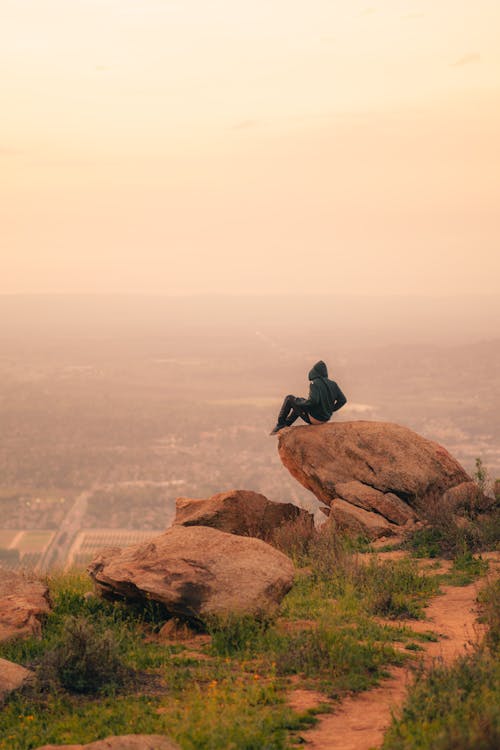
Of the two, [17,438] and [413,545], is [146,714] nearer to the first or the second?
[413,545]

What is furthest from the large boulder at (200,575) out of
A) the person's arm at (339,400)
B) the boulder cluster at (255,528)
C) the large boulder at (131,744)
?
the person's arm at (339,400)

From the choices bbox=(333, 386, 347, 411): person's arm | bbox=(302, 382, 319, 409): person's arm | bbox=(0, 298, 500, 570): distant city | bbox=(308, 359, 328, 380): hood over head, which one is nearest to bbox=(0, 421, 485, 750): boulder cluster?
bbox=(333, 386, 347, 411): person's arm

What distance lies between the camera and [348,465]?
2045cm

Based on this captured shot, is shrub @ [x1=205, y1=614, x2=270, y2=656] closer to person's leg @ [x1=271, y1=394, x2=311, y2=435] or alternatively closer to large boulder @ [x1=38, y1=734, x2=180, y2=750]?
large boulder @ [x1=38, y1=734, x2=180, y2=750]

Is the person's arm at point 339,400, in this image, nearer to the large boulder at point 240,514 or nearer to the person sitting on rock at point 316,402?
the person sitting on rock at point 316,402

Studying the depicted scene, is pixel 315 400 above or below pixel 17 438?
above

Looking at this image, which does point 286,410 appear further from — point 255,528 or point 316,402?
point 255,528

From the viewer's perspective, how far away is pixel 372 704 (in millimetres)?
8977

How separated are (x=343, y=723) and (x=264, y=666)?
1.86 m

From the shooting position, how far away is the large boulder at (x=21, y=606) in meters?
11.6

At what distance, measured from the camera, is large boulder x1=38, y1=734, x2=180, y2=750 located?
23.9 ft

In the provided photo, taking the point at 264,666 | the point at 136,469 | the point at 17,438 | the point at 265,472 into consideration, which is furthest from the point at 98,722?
the point at 17,438

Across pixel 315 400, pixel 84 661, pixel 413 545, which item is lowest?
pixel 413 545

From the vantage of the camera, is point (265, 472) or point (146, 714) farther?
point (265, 472)
